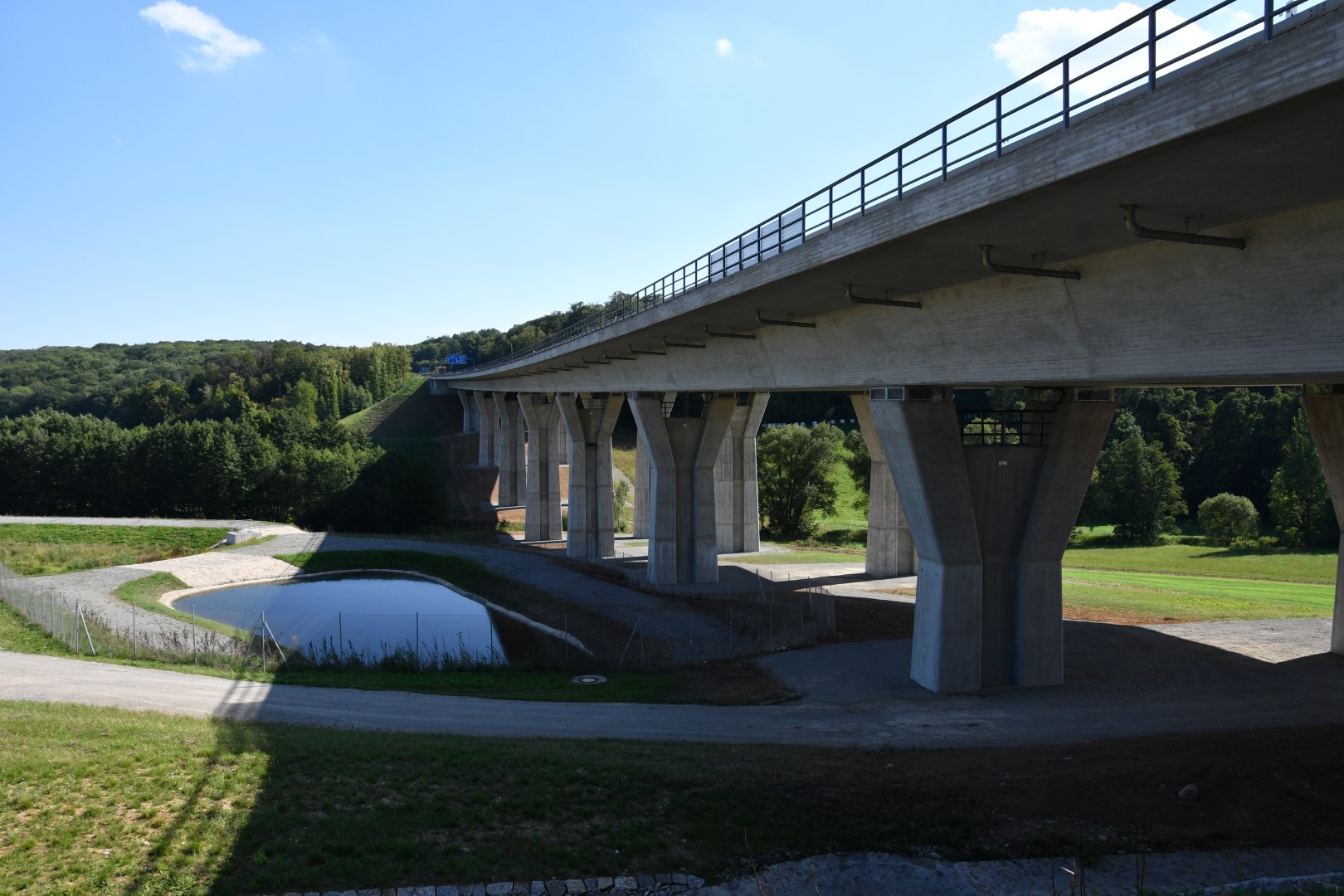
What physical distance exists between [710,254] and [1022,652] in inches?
596

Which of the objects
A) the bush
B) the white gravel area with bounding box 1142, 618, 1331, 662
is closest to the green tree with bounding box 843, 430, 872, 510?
the bush

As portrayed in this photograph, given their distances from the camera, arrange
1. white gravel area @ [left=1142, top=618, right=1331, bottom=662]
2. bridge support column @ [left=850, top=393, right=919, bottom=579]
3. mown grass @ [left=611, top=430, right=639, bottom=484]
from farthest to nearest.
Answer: mown grass @ [left=611, top=430, right=639, bottom=484], bridge support column @ [left=850, top=393, right=919, bottom=579], white gravel area @ [left=1142, top=618, right=1331, bottom=662]

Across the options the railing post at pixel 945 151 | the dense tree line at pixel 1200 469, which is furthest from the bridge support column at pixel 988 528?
the dense tree line at pixel 1200 469

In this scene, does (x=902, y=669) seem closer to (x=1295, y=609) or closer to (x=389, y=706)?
(x=389, y=706)

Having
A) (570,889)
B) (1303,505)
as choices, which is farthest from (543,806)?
(1303,505)

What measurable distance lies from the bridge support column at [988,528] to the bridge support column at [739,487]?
34.1 m

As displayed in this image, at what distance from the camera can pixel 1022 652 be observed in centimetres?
2328

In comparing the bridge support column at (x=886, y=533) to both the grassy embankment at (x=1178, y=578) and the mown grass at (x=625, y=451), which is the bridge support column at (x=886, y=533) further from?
the mown grass at (x=625, y=451)

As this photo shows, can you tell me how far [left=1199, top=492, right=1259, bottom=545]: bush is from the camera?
67.9 meters

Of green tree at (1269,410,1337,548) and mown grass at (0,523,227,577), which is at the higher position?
green tree at (1269,410,1337,548)

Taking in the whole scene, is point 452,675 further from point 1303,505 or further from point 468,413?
point 468,413

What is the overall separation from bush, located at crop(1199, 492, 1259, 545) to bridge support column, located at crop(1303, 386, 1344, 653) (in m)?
47.7

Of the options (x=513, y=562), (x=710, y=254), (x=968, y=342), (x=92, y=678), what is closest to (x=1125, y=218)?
(x=968, y=342)

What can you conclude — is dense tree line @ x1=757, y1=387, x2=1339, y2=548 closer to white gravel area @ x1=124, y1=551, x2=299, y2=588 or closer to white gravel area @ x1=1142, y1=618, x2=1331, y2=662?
white gravel area @ x1=1142, y1=618, x2=1331, y2=662
